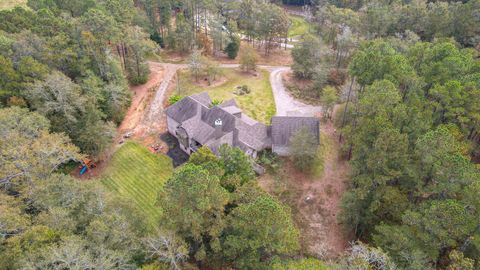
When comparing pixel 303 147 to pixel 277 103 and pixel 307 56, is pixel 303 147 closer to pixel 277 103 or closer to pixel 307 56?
pixel 277 103

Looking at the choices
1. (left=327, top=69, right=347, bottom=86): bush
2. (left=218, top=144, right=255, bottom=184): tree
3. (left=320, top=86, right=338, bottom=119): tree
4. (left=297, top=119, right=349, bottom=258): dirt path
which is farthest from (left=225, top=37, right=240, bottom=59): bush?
(left=218, top=144, right=255, bottom=184): tree

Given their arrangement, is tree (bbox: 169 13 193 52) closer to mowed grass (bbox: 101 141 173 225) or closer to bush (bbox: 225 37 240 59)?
bush (bbox: 225 37 240 59)

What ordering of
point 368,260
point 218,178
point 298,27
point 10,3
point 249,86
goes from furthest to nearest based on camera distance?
point 298,27
point 10,3
point 249,86
point 218,178
point 368,260

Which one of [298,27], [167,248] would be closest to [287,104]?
[167,248]

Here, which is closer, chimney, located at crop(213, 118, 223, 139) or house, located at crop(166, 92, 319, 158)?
Result: house, located at crop(166, 92, 319, 158)

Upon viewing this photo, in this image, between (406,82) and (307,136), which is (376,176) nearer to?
(307,136)

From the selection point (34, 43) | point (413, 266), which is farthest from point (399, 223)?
point (34, 43)
